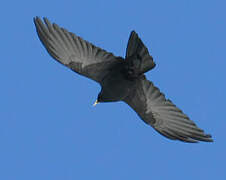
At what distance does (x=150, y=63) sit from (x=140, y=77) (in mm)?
777

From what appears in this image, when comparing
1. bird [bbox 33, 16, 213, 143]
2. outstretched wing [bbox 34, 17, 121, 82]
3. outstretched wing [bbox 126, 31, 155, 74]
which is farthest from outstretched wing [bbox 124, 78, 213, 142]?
outstretched wing [bbox 34, 17, 121, 82]

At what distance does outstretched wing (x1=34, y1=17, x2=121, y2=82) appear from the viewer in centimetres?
1143

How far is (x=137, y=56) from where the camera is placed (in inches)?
432

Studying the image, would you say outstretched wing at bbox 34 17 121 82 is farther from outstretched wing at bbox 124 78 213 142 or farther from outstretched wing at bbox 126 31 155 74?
outstretched wing at bbox 124 78 213 142

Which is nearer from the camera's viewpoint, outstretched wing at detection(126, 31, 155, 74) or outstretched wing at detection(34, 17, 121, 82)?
outstretched wing at detection(126, 31, 155, 74)

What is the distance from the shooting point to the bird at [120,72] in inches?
447

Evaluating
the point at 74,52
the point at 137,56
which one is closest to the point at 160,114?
the point at 137,56

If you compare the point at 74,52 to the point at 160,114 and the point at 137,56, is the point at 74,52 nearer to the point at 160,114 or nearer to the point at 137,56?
the point at 137,56

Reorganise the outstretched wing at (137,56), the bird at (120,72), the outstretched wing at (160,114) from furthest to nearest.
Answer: the outstretched wing at (160,114) → the bird at (120,72) → the outstretched wing at (137,56)

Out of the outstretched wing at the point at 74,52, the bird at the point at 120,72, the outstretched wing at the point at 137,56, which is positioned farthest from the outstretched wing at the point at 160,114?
the outstretched wing at the point at 74,52

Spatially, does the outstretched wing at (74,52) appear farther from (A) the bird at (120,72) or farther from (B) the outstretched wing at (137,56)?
(B) the outstretched wing at (137,56)

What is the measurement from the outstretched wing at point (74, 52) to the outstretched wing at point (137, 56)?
1.42ft

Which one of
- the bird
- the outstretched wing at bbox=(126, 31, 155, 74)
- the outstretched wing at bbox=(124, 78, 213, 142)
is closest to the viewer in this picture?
the outstretched wing at bbox=(126, 31, 155, 74)

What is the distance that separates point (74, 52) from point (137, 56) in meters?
1.44
